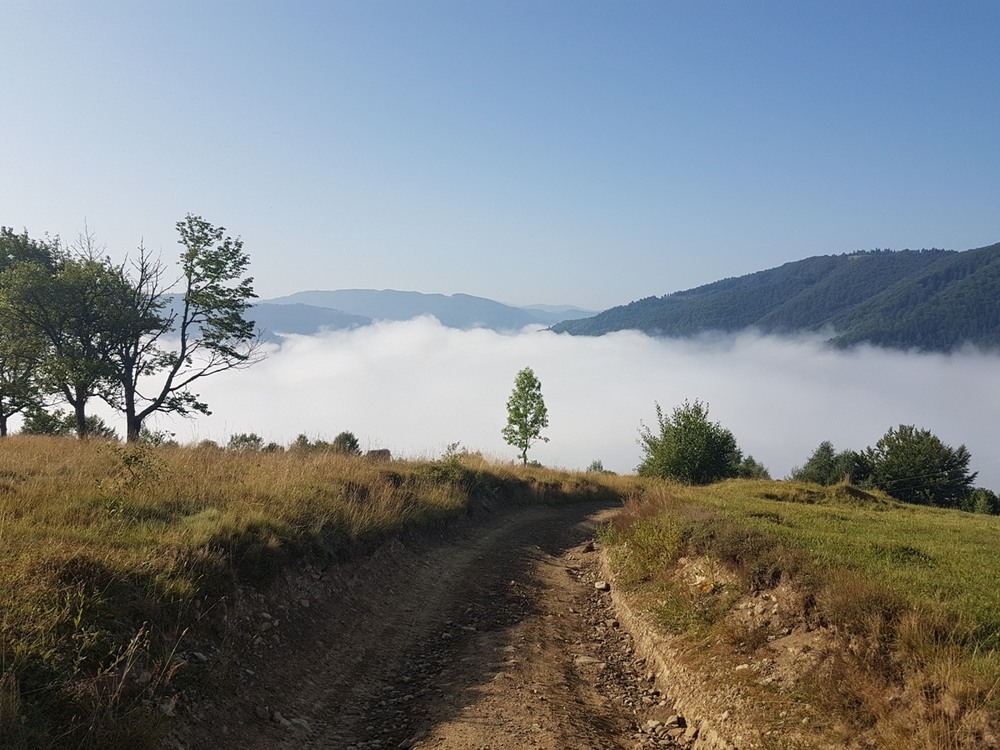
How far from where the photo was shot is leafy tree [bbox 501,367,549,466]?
56.0 meters

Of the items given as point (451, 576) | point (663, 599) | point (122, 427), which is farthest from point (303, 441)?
point (663, 599)

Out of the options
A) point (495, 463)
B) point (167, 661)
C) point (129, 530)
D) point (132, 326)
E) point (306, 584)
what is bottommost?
point (495, 463)

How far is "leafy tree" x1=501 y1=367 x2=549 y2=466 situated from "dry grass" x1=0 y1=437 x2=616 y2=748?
130ft

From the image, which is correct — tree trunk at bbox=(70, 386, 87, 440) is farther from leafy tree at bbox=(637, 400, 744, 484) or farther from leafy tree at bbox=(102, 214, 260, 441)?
leafy tree at bbox=(637, 400, 744, 484)

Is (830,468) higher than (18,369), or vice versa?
(18,369)

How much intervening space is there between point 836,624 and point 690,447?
33.5 metres

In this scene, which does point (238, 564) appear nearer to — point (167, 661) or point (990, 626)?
point (167, 661)

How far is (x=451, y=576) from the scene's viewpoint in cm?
1267

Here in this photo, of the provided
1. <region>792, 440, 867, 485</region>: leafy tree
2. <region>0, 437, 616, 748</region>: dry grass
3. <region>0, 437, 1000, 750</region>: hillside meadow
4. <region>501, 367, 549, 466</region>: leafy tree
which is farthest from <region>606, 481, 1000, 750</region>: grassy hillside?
<region>792, 440, 867, 485</region>: leafy tree

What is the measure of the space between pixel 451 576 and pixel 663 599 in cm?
472

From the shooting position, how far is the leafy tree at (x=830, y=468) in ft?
225

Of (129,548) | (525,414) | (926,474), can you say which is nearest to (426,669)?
(129,548)

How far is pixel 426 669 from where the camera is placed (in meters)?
8.14

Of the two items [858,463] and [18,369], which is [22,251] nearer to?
[18,369]
